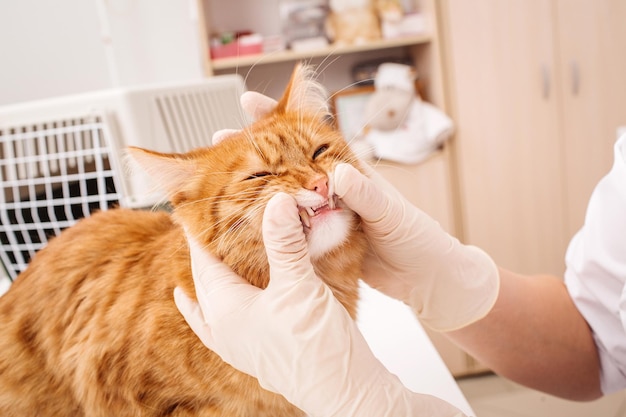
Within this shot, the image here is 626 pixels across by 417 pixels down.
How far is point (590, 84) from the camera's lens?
8.90ft

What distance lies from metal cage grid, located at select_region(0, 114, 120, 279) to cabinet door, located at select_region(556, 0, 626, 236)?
241 centimetres

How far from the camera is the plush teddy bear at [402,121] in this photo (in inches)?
102

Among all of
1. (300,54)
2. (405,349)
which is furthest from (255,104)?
(300,54)

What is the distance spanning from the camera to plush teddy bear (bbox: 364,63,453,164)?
2602 millimetres

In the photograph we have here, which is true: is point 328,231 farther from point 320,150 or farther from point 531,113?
point 531,113

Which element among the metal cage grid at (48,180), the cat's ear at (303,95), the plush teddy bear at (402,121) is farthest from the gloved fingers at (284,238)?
the plush teddy bear at (402,121)

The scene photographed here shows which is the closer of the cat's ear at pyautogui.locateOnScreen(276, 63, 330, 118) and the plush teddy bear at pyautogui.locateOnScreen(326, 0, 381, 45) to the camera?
the cat's ear at pyautogui.locateOnScreen(276, 63, 330, 118)

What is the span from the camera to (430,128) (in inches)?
104

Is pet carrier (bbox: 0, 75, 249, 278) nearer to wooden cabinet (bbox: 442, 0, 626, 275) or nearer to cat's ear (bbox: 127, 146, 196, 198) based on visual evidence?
cat's ear (bbox: 127, 146, 196, 198)

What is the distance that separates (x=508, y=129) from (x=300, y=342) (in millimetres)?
2291

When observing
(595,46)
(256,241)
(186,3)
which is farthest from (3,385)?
(595,46)

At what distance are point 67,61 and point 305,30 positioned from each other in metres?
1.22

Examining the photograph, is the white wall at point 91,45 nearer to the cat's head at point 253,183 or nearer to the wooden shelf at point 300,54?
the wooden shelf at point 300,54

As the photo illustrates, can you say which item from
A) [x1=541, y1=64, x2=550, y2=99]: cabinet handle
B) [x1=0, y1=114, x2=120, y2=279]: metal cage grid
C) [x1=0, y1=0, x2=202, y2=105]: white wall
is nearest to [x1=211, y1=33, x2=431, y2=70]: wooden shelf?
[x1=0, y1=0, x2=202, y2=105]: white wall
